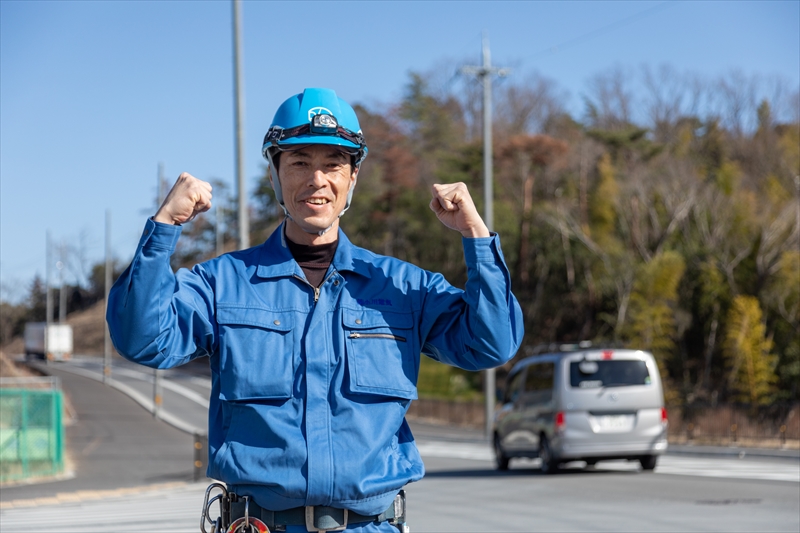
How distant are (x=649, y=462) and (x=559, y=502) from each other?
17.0 feet

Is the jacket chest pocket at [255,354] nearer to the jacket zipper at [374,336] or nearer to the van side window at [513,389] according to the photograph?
the jacket zipper at [374,336]

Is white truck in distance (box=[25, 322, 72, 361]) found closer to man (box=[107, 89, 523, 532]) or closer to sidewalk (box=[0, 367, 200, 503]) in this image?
sidewalk (box=[0, 367, 200, 503])

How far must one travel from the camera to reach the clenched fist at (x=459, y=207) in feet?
11.1

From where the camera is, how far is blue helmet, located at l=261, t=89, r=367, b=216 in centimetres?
343

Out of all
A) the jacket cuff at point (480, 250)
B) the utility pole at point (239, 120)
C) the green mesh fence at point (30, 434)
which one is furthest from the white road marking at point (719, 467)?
the jacket cuff at point (480, 250)

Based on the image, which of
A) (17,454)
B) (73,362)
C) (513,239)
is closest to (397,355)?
(17,454)

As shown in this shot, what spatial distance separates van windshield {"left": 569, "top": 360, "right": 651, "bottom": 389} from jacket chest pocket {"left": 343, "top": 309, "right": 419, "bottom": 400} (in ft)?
46.6

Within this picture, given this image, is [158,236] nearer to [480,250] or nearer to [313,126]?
[313,126]

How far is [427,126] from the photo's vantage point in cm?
7462

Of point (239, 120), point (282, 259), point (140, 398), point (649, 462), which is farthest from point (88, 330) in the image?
point (282, 259)

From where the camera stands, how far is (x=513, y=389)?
1944cm

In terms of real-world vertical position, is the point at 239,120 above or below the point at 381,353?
above

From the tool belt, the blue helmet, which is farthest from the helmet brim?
the tool belt

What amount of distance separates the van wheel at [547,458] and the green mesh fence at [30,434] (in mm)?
12351
